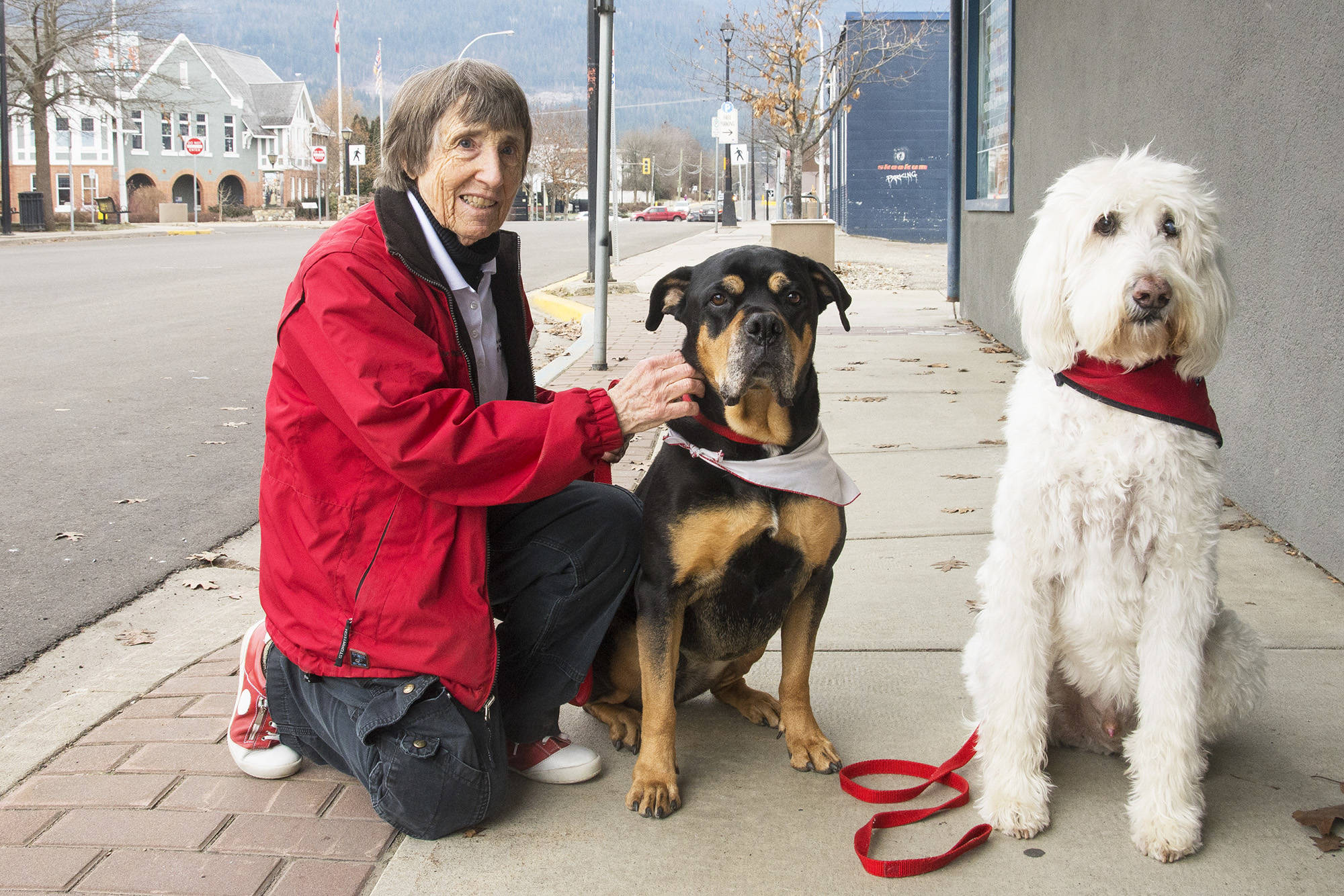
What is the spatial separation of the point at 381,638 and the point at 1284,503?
391cm

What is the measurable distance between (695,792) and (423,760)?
2.48ft

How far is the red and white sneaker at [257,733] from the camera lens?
295cm

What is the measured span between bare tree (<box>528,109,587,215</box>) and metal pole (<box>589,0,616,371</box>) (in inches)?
2713

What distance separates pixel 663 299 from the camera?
325 centimetres

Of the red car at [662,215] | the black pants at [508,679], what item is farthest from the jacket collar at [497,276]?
the red car at [662,215]

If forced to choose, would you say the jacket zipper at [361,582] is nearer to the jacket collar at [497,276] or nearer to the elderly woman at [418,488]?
the elderly woman at [418,488]

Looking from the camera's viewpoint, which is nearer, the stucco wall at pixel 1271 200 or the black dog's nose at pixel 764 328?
the black dog's nose at pixel 764 328

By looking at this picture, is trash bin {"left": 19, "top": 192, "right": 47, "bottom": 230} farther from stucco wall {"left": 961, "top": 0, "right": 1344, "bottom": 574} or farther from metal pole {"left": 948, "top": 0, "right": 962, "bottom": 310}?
stucco wall {"left": 961, "top": 0, "right": 1344, "bottom": 574}

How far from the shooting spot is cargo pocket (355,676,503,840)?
2.63 metres

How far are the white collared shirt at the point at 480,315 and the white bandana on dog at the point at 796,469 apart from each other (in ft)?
1.75

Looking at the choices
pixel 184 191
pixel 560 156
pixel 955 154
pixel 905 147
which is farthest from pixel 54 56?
pixel 560 156

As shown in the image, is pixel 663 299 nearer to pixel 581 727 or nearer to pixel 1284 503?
pixel 581 727

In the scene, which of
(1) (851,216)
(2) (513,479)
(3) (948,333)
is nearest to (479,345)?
(2) (513,479)

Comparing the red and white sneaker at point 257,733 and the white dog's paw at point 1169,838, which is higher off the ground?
the red and white sneaker at point 257,733
